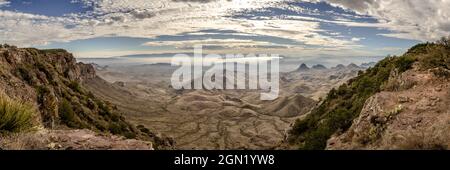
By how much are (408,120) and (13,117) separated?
11.2m

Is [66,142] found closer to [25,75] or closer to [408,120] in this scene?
[408,120]

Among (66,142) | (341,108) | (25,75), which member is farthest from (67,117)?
(66,142)

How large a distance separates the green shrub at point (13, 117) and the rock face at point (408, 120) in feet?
30.0

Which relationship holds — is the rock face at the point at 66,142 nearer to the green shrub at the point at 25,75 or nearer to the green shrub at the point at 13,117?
the green shrub at the point at 13,117

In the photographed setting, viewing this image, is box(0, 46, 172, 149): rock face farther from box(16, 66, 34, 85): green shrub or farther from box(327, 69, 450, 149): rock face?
box(327, 69, 450, 149): rock face

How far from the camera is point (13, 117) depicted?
34.0ft

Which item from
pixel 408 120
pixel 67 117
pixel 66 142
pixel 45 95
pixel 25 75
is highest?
pixel 408 120

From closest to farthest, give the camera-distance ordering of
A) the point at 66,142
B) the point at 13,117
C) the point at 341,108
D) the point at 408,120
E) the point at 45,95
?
the point at 13,117 < the point at 66,142 < the point at 408,120 < the point at 341,108 < the point at 45,95

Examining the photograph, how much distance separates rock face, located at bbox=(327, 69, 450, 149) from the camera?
879cm

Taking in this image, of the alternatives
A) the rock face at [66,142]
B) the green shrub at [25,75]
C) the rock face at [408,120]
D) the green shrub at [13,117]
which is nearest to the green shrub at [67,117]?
the green shrub at [25,75]

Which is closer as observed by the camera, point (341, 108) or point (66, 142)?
point (66, 142)
